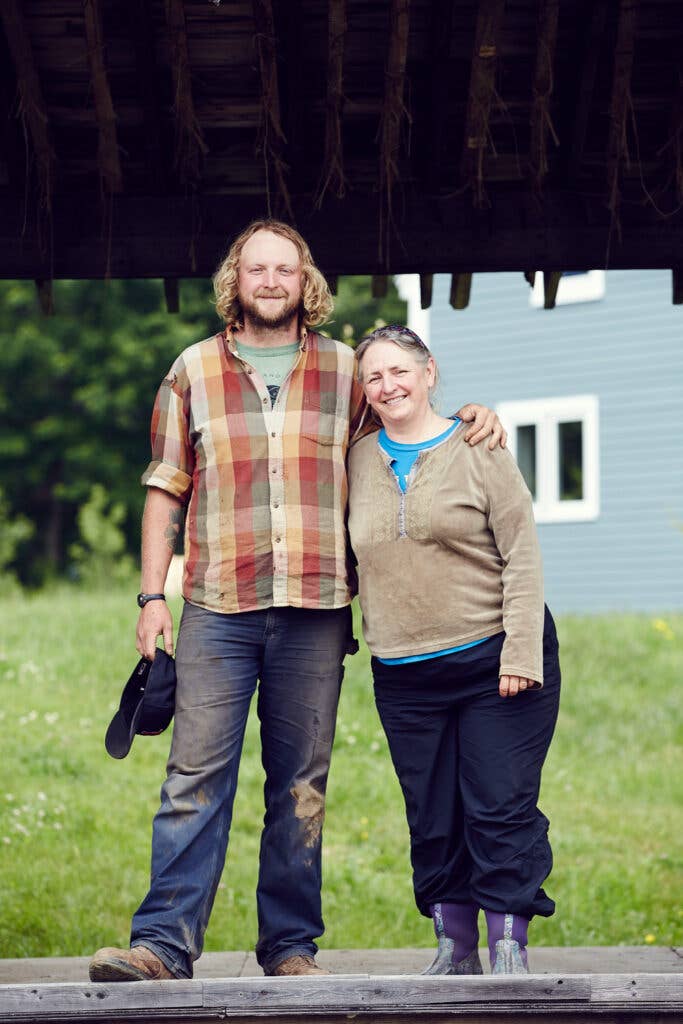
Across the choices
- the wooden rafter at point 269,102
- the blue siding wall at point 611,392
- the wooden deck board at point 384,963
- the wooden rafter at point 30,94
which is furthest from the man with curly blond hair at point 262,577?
the blue siding wall at point 611,392

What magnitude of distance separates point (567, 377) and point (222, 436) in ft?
44.2

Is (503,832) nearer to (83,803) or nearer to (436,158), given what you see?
(436,158)

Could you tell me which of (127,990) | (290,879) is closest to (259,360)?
(290,879)

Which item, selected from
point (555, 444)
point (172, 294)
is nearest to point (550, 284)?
point (172, 294)

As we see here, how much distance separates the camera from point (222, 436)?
4293mm

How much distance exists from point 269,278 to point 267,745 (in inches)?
54.0

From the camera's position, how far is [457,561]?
4082 mm

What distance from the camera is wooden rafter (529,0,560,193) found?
14.1 ft

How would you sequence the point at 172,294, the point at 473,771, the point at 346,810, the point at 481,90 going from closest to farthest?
the point at 473,771
the point at 481,90
the point at 172,294
the point at 346,810

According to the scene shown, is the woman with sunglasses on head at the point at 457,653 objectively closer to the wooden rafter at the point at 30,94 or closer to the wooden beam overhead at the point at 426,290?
the wooden beam overhead at the point at 426,290

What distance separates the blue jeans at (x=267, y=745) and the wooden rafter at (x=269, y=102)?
139 cm

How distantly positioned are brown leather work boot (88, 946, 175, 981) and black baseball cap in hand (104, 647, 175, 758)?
1.98 ft

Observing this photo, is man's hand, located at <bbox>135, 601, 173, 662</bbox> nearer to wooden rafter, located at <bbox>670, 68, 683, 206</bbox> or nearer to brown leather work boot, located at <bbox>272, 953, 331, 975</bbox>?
brown leather work boot, located at <bbox>272, 953, 331, 975</bbox>

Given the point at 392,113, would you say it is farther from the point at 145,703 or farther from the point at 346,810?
the point at 346,810
